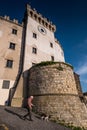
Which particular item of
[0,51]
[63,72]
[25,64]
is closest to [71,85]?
[63,72]

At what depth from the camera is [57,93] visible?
15.3 m

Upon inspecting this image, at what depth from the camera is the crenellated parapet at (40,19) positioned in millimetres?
26594

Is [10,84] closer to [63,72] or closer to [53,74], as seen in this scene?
[53,74]

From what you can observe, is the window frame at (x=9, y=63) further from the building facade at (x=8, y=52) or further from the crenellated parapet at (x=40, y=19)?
the crenellated parapet at (x=40, y=19)

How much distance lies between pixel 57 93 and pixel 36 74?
4.50 meters

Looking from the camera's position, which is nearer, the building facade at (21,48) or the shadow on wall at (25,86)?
the shadow on wall at (25,86)

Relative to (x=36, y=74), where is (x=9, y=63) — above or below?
above

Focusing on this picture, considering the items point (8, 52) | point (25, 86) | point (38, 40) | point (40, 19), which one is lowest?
point (25, 86)

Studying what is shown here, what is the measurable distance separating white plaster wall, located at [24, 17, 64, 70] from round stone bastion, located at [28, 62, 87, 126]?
3.76 metres

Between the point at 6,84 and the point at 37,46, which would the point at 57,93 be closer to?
the point at 6,84

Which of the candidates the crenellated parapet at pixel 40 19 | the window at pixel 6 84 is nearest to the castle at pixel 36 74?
the window at pixel 6 84

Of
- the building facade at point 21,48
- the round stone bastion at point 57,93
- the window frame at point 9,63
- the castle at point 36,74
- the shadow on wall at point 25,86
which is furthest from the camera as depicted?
the window frame at point 9,63

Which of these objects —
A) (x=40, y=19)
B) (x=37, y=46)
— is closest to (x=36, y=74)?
(x=37, y=46)

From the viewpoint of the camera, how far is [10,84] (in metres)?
18.2
